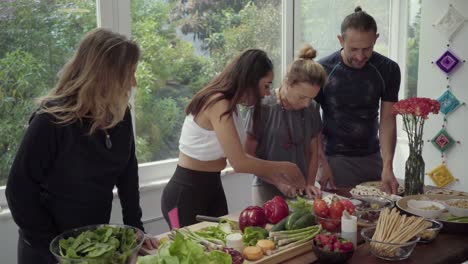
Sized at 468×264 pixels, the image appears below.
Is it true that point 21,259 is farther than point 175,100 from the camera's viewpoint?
No

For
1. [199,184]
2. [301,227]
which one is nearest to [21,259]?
[199,184]

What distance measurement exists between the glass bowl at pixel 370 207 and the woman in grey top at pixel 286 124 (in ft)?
0.99

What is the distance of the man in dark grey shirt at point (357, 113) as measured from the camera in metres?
2.41

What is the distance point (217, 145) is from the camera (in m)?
1.96

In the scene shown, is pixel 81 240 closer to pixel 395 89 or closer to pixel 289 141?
pixel 289 141

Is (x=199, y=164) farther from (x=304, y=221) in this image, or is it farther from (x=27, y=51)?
(x=27, y=51)

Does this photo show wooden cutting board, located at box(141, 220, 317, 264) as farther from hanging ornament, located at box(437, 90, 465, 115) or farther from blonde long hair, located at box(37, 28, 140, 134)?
hanging ornament, located at box(437, 90, 465, 115)

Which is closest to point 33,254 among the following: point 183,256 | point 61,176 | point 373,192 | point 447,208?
point 61,176

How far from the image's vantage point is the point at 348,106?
2428 millimetres

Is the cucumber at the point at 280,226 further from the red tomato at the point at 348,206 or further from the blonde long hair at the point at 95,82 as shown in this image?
the blonde long hair at the point at 95,82

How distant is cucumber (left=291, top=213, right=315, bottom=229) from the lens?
158 cm

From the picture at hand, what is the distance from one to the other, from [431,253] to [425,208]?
301 millimetres

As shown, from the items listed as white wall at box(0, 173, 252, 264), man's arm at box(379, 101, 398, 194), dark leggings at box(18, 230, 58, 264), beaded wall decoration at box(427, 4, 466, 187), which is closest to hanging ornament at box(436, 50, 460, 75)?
beaded wall decoration at box(427, 4, 466, 187)

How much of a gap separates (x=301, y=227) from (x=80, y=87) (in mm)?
866
